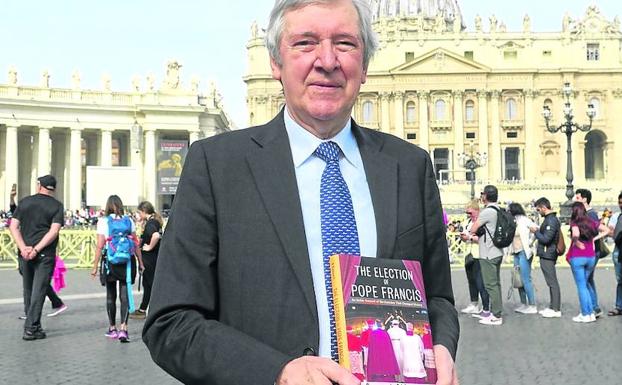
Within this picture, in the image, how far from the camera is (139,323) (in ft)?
36.4

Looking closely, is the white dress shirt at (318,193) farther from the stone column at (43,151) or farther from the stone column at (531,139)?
the stone column at (531,139)

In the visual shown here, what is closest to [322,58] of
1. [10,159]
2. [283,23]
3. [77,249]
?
[283,23]

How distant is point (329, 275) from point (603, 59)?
255 feet

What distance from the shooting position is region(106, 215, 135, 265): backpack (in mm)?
9539

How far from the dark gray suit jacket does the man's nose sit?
0.25 metres

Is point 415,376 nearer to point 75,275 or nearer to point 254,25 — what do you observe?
point 75,275

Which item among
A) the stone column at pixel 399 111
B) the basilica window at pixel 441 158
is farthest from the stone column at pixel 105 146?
the basilica window at pixel 441 158

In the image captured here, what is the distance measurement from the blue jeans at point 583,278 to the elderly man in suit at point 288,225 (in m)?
9.38

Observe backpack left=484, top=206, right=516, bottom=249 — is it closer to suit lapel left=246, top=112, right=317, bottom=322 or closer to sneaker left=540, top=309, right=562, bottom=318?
sneaker left=540, top=309, right=562, bottom=318

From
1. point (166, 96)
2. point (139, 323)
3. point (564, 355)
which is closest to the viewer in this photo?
point (564, 355)

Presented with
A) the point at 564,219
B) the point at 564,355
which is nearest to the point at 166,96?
the point at 564,219

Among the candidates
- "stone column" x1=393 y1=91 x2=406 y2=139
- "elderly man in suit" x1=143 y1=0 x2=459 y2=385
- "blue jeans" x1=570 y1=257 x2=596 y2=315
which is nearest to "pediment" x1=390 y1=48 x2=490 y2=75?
"stone column" x1=393 y1=91 x2=406 y2=139

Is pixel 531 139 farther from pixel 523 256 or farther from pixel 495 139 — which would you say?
pixel 523 256

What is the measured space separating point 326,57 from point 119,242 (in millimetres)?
8104
